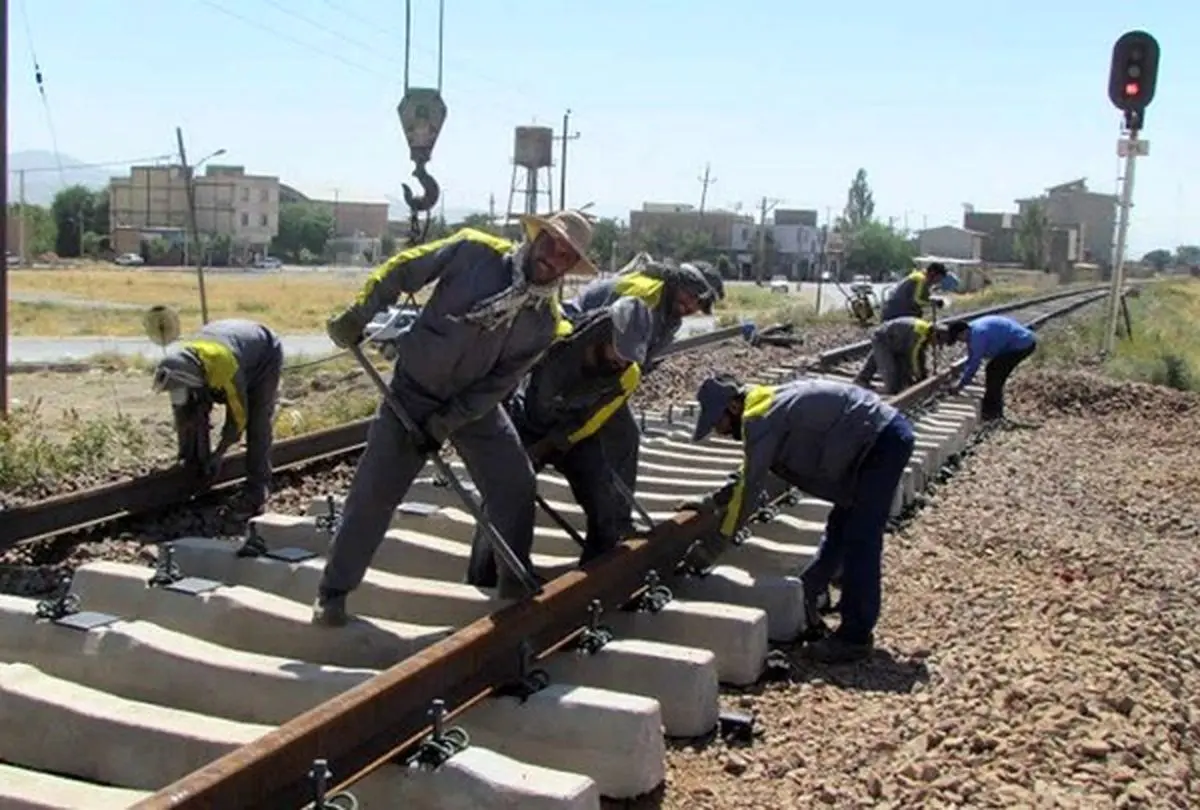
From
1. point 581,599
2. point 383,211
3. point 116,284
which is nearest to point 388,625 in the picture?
point 581,599

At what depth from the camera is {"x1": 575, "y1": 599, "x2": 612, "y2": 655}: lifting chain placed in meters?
5.02

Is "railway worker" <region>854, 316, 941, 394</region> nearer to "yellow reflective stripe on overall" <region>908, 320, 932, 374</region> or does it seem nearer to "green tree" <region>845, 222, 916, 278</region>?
"yellow reflective stripe on overall" <region>908, 320, 932, 374</region>

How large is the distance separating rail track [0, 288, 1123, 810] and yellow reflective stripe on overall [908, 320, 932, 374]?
647cm

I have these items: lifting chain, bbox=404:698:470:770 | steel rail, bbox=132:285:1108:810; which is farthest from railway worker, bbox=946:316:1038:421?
lifting chain, bbox=404:698:470:770

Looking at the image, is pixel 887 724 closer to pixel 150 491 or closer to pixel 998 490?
pixel 150 491

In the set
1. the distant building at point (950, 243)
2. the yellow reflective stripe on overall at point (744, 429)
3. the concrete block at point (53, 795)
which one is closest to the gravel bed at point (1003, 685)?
the yellow reflective stripe on overall at point (744, 429)

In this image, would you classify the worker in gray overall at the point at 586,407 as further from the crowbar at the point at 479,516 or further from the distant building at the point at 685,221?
the distant building at the point at 685,221

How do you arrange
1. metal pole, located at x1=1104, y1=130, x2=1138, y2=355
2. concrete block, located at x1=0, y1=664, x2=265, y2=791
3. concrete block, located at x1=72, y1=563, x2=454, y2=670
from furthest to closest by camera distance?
metal pole, located at x1=1104, y1=130, x2=1138, y2=355 → concrete block, located at x1=72, y1=563, x2=454, y2=670 → concrete block, located at x1=0, y1=664, x2=265, y2=791

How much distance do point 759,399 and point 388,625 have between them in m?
1.82

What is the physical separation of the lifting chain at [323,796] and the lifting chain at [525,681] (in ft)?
2.97

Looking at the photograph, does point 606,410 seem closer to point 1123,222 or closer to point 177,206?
point 1123,222

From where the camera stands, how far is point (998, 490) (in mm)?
9797

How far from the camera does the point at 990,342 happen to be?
13953 mm

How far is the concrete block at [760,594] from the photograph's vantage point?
6.04m
